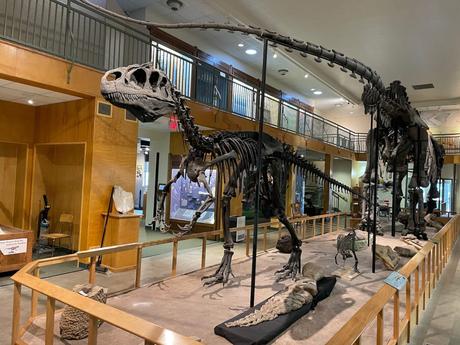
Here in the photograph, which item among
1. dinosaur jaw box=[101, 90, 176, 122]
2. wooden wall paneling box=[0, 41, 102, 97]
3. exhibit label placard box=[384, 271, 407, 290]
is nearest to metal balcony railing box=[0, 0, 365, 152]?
wooden wall paneling box=[0, 41, 102, 97]

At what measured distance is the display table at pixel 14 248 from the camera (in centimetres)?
572

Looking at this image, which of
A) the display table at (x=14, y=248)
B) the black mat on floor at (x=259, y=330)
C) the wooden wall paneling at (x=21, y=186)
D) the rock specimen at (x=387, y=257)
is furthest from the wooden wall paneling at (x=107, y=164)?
the rock specimen at (x=387, y=257)

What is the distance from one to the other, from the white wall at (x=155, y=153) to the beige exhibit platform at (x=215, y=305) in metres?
6.21

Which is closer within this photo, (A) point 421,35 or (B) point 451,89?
(A) point 421,35

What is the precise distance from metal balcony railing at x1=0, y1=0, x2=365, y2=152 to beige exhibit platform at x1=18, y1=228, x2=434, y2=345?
405 cm

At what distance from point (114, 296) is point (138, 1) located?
837 centimetres

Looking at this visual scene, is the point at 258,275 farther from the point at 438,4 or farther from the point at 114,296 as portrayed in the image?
the point at 438,4

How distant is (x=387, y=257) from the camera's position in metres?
5.73

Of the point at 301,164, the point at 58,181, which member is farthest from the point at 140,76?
the point at 58,181

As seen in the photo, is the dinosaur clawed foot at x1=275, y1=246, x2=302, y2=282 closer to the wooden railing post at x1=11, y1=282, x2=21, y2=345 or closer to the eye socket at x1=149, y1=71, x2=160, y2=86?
the eye socket at x1=149, y1=71, x2=160, y2=86

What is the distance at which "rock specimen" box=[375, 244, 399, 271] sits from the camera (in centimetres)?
568

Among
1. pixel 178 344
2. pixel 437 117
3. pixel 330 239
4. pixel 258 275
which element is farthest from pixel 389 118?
pixel 437 117

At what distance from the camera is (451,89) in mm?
16047

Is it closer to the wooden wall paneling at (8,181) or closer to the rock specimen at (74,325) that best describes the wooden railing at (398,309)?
the rock specimen at (74,325)
